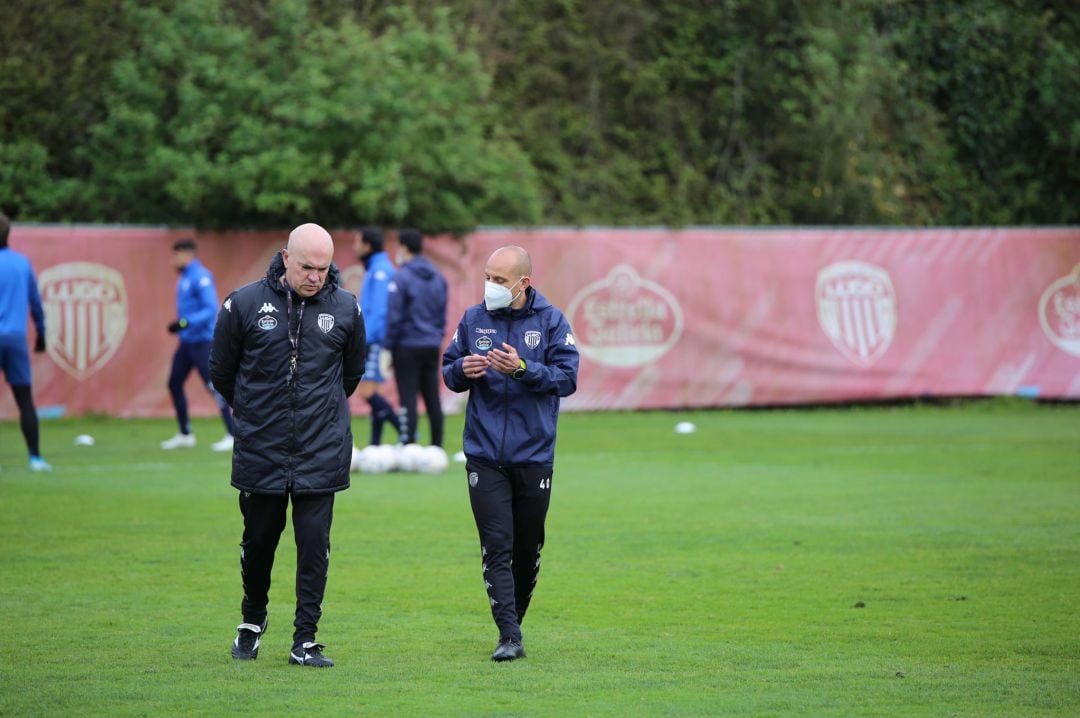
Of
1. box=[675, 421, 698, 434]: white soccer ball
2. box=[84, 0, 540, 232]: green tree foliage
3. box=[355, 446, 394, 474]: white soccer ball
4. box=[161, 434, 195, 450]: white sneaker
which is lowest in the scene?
box=[161, 434, 195, 450]: white sneaker

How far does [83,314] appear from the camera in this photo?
20719 mm

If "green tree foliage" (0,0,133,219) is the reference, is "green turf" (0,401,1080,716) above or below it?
below

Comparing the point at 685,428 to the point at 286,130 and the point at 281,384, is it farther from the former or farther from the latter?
the point at 281,384

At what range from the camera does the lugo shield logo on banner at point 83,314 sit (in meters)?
20.5

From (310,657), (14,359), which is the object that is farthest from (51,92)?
(310,657)

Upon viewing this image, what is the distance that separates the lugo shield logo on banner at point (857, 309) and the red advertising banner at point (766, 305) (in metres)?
0.02

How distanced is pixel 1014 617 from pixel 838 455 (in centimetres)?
897

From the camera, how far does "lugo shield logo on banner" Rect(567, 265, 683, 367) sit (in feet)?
74.8

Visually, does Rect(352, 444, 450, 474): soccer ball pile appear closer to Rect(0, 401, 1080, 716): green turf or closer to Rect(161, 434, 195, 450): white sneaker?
Rect(0, 401, 1080, 716): green turf

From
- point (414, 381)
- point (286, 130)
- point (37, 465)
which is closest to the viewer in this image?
point (414, 381)

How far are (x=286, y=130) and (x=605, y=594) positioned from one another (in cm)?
1417

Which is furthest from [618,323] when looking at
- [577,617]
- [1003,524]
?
[577,617]

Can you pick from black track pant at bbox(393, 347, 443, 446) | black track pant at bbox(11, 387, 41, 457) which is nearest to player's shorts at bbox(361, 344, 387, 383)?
black track pant at bbox(393, 347, 443, 446)

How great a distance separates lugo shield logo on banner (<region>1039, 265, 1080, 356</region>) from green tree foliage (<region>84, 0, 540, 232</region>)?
8469 millimetres
